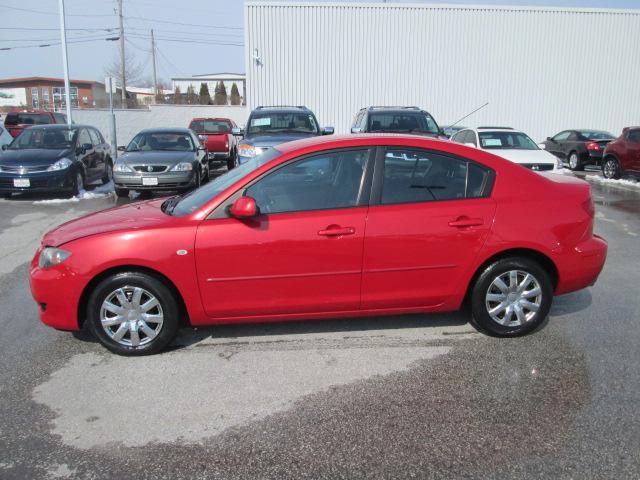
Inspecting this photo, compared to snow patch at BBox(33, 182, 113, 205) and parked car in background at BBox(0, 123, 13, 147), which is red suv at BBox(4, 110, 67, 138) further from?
snow patch at BBox(33, 182, 113, 205)

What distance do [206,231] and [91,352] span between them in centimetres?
136

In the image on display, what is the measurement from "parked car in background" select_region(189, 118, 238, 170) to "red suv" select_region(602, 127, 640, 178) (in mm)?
11420

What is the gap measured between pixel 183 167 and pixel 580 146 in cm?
1324

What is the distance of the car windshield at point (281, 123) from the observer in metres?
11.5

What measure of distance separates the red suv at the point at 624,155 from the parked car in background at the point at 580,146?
1.86 metres

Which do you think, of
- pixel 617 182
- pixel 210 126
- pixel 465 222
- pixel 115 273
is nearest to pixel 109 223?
pixel 115 273

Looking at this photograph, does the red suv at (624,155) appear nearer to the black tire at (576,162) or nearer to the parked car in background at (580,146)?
the parked car in background at (580,146)

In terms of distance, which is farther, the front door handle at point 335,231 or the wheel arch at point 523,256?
the wheel arch at point 523,256

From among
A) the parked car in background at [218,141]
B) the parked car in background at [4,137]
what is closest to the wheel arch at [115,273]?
the parked car in background at [4,137]

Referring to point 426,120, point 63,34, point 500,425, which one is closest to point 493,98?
point 426,120

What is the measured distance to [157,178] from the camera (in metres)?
10.8

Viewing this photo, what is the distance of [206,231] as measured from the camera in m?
3.91

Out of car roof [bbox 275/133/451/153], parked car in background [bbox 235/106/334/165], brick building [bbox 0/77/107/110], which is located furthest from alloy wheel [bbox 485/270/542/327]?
brick building [bbox 0/77/107/110]

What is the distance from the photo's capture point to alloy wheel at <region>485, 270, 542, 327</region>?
4305mm
